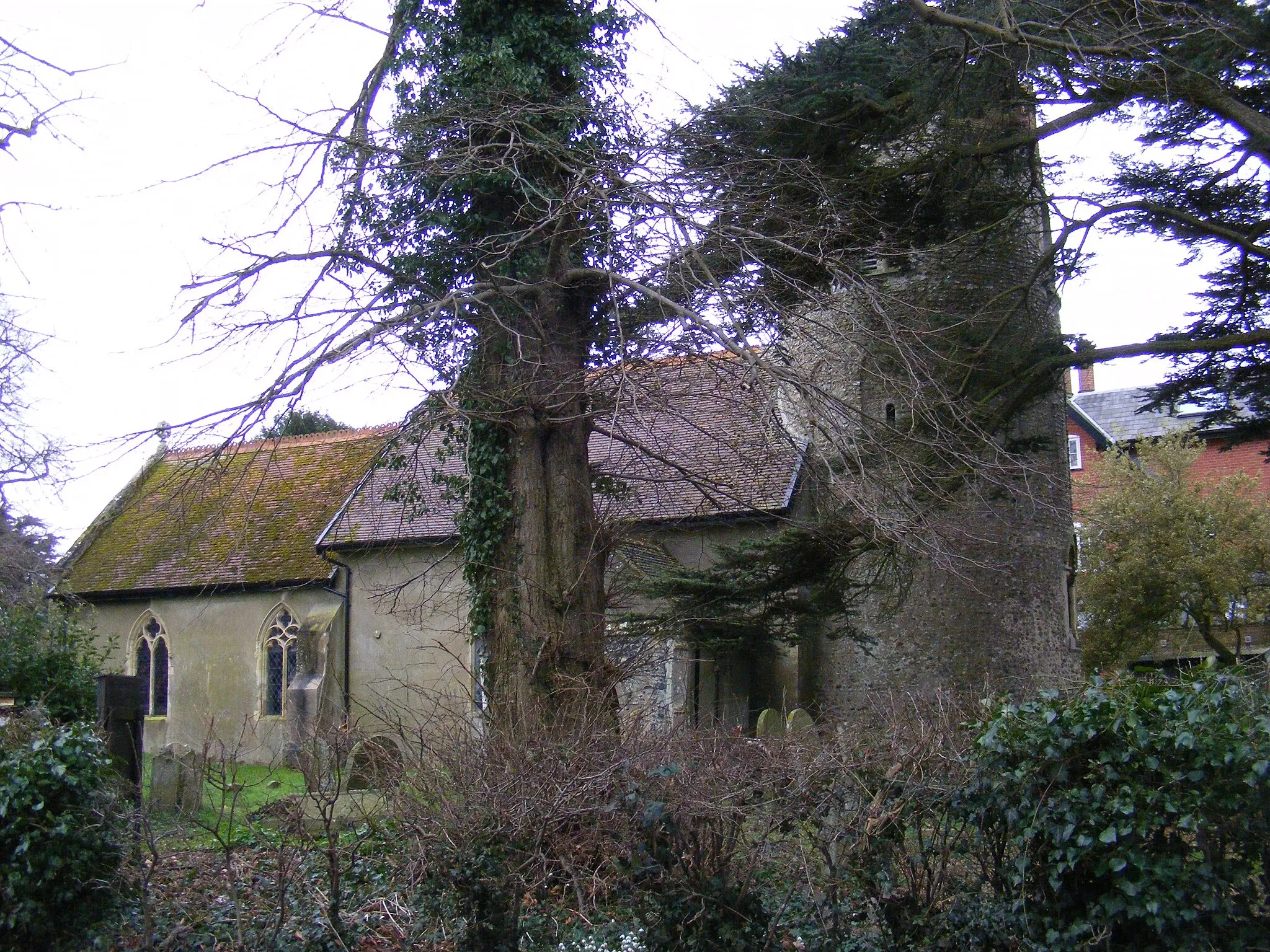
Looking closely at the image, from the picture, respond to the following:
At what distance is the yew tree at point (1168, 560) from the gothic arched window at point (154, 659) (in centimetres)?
2211

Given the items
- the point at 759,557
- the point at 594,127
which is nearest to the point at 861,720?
the point at 759,557

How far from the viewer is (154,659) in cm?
2373

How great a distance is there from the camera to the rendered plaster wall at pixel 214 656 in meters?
22.3

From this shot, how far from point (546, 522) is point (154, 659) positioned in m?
16.4

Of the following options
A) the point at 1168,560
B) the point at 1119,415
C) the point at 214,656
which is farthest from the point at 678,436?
the point at 1119,415

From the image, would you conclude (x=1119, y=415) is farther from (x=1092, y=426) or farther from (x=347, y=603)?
(x=347, y=603)

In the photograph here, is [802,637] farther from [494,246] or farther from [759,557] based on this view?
[494,246]

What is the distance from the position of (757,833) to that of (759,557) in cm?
686

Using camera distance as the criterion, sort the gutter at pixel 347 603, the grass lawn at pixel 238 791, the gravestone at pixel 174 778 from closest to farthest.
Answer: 1. the grass lawn at pixel 238 791
2. the gravestone at pixel 174 778
3. the gutter at pixel 347 603

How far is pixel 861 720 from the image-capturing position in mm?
6391

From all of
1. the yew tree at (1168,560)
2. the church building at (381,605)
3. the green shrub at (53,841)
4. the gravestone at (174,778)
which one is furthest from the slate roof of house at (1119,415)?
the green shrub at (53,841)

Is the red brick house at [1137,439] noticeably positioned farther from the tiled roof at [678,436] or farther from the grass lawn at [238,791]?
the grass lawn at [238,791]

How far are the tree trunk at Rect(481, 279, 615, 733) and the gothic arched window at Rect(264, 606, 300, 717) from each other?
12.4m

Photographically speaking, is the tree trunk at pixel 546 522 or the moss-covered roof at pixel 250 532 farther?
the moss-covered roof at pixel 250 532
